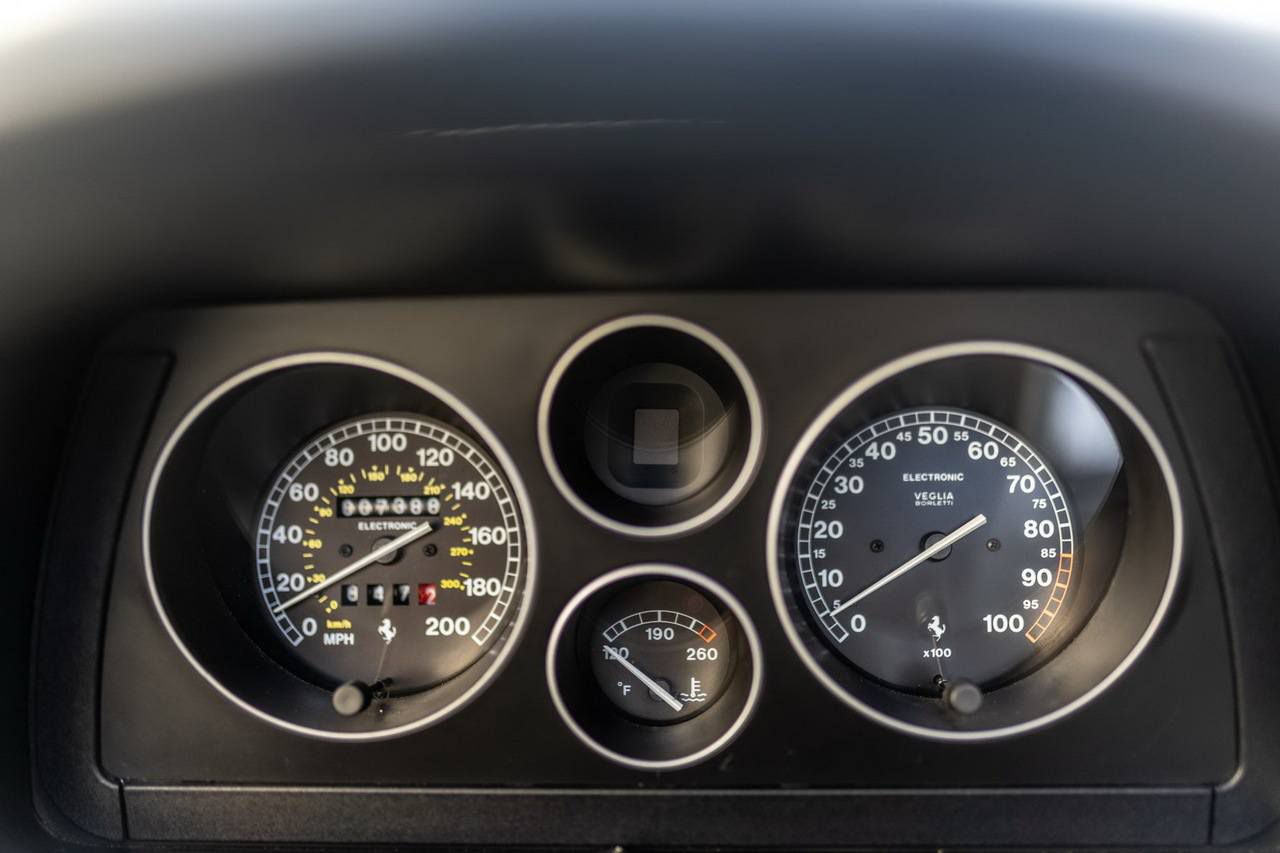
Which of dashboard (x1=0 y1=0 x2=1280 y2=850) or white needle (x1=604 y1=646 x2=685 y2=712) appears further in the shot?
white needle (x1=604 y1=646 x2=685 y2=712)

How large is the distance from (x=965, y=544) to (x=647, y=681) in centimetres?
62

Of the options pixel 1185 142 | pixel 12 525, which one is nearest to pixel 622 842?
pixel 12 525

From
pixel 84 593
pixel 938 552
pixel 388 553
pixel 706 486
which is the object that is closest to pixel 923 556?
pixel 938 552

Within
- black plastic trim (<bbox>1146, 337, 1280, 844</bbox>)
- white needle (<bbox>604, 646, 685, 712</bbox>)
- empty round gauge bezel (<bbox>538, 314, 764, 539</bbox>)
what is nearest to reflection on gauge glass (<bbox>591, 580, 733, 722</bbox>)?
white needle (<bbox>604, 646, 685, 712</bbox>)

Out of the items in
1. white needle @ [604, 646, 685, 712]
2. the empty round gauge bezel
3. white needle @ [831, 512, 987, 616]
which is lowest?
white needle @ [604, 646, 685, 712]

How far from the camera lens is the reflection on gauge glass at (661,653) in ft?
5.91

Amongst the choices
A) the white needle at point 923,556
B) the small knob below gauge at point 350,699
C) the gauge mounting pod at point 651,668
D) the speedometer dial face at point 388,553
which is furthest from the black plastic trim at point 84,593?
the white needle at point 923,556

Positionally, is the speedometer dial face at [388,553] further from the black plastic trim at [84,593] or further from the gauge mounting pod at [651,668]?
the black plastic trim at [84,593]

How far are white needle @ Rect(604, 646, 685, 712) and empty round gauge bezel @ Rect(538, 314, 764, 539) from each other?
0.88 feet

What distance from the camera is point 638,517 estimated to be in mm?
1725

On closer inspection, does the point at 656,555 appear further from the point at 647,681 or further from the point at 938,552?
the point at 938,552

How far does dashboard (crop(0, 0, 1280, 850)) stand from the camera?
1531 millimetres

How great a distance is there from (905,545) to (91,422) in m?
1.44

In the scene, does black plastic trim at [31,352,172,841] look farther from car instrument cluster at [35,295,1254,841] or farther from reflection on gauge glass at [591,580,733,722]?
Result: reflection on gauge glass at [591,580,733,722]
